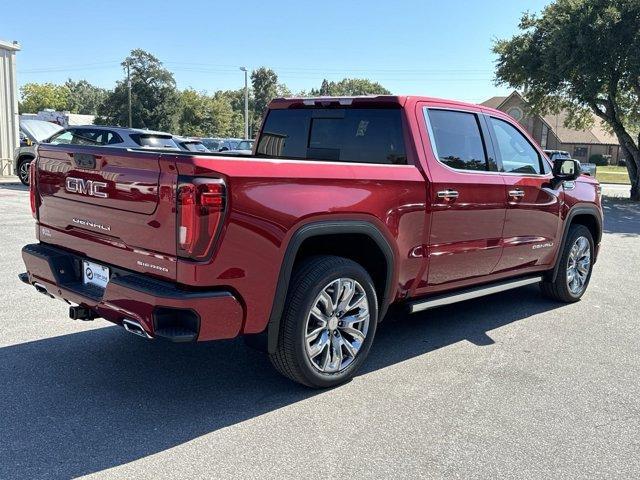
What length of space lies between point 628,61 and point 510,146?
1733 cm

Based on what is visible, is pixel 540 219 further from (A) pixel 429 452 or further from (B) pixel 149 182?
(B) pixel 149 182

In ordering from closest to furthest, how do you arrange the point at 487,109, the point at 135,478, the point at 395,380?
the point at 135,478 < the point at 395,380 < the point at 487,109

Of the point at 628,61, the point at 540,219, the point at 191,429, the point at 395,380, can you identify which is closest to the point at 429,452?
the point at 395,380

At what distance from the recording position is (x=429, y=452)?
3180 millimetres

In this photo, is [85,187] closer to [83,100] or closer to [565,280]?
[565,280]

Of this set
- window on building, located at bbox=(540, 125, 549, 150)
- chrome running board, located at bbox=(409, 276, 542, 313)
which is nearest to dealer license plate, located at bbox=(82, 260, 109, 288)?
chrome running board, located at bbox=(409, 276, 542, 313)

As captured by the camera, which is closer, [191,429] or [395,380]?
[191,429]

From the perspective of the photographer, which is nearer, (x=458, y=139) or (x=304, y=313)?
(x=304, y=313)

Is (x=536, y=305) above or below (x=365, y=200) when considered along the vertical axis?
below

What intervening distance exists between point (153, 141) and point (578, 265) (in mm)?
9166

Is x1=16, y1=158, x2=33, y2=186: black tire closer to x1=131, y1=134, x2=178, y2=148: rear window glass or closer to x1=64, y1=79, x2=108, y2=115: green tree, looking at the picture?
x1=131, y1=134, x2=178, y2=148: rear window glass

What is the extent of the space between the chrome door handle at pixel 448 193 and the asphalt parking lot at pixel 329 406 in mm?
1280

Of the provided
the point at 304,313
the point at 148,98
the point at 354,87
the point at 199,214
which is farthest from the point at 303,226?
the point at 354,87

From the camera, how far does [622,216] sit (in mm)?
17297
